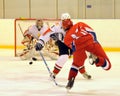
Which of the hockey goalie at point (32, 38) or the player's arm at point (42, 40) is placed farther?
the hockey goalie at point (32, 38)

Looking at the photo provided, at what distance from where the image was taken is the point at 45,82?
5.95m

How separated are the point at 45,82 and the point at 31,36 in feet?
9.37

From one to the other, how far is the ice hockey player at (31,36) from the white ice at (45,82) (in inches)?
26.1

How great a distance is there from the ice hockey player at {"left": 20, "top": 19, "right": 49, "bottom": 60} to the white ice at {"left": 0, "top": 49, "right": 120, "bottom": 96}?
66 cm

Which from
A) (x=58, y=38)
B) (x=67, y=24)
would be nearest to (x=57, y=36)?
(x=58, y=38)

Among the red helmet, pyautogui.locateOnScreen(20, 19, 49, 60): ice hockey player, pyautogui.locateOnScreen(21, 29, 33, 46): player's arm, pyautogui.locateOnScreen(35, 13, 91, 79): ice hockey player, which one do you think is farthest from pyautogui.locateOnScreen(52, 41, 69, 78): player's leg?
pyautogui.locateOnScreen(21, 29, 33, 46): player's arm

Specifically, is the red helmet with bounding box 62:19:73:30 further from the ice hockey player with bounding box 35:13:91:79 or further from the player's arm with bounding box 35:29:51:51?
the player's arm with bounding box 35:29:51:51

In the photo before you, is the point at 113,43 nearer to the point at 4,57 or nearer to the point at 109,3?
the point at 109,3

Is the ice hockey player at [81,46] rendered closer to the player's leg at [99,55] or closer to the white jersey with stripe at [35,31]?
the player's leg at [99,55]

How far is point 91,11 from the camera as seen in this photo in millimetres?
12570

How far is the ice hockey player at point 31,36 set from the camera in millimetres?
8422

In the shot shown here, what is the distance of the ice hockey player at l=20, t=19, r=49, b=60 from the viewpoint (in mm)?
8422

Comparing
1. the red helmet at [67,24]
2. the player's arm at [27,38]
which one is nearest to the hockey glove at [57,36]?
the red helmet at [67,24]

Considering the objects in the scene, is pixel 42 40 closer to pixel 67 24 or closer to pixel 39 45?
pixel 39 45
